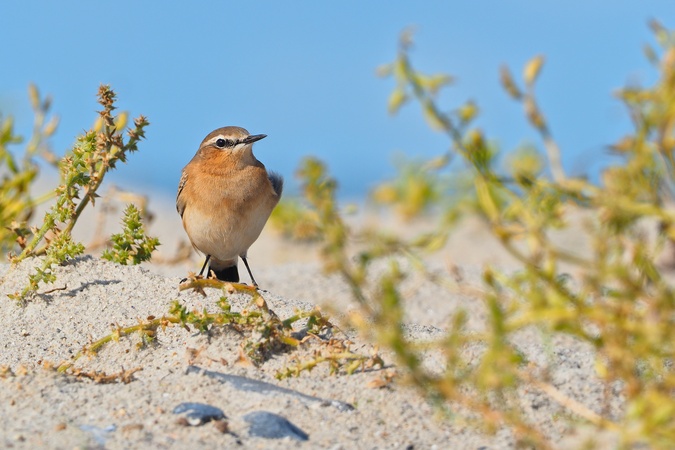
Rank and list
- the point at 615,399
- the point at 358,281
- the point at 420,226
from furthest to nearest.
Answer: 1. the point at 420,226
2. the point at 615,399
3. the point at 358,281

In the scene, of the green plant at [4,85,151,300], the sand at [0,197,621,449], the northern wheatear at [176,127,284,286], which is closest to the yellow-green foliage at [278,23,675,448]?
the sand at [0,197,621,449]

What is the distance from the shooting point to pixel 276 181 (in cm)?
677

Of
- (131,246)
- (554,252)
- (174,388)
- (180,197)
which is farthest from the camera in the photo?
(180,197)

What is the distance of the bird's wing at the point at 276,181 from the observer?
6680 millimetres

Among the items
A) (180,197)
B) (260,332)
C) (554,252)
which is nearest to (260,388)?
(260,332)

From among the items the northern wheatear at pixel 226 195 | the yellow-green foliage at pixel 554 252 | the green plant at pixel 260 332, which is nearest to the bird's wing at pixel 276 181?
the northern wheatear at pixel 226 195

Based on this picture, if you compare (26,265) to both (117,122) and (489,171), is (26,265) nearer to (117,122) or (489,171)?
(117,122)

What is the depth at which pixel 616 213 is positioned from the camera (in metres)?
2.52

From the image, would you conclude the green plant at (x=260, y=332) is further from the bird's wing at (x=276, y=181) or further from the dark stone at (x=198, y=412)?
the bird's wing at (x=276, y=181)

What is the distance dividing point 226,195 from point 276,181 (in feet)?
1.91

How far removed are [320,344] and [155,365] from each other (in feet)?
2.53

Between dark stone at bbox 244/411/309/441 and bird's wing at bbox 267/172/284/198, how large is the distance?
3227 mm

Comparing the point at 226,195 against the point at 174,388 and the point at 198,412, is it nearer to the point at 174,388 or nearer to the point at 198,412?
the point at 174,388

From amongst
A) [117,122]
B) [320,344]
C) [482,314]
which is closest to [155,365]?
[320,344]
